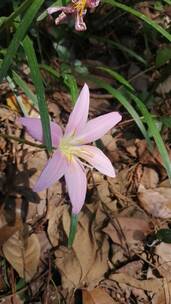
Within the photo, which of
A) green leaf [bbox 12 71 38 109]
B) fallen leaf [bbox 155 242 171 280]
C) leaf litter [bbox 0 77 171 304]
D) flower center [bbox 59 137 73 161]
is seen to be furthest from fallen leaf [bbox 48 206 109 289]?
flower center [bbox 59 137 73 161]

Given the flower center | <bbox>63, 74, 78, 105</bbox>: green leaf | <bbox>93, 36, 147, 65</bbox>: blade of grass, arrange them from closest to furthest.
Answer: the flower center < <bbox>63, 74, 78, 105</bbox>: green leaf < <bbox>93, 36, 147, 65</bbox>: blade of grass

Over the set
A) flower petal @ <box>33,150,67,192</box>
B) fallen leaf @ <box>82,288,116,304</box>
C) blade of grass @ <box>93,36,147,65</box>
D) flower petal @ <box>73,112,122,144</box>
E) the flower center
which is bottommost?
fallen leaf @ <box>82,288,116,304</box>

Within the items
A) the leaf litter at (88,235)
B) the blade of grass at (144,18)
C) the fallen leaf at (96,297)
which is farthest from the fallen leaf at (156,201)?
the blade of grass at (144,18)

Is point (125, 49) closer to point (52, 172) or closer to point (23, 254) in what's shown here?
point (23, 254)

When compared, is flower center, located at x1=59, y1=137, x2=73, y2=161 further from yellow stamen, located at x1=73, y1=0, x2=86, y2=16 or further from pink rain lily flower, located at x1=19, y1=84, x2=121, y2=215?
yellow stamen, located at x1=73, y1=0, x2=86, y2=16

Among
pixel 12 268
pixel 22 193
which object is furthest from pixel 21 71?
pixel 12 268

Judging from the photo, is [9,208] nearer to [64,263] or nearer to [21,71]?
[64,263]

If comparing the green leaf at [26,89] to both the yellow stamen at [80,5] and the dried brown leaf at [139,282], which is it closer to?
the yellow stamen at [80,5]

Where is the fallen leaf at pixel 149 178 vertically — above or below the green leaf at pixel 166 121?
below
